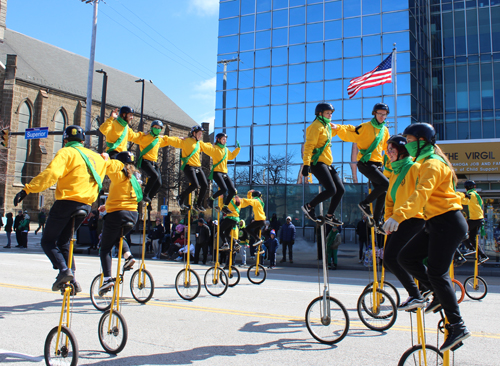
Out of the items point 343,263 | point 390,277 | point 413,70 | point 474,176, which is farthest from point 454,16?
point 390,277

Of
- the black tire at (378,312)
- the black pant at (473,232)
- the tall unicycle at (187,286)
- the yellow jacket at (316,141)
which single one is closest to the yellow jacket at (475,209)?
the black pant at (473,232)

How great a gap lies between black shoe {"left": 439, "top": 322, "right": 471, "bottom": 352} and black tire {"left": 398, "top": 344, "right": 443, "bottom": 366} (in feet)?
0.60

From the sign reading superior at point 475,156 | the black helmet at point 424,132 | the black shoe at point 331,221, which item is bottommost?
the black shoe at point 331,221

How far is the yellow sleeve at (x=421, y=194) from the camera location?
415 cm

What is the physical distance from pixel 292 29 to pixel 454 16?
44.0ft

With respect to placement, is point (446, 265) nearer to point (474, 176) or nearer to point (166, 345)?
point (166, 345)

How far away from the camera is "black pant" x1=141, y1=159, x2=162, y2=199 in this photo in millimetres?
10148

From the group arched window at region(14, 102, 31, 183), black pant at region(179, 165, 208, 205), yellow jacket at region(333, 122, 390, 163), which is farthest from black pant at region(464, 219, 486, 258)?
arched window at region(14, 102, 31, 183)

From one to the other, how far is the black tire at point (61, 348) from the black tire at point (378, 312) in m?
4.42

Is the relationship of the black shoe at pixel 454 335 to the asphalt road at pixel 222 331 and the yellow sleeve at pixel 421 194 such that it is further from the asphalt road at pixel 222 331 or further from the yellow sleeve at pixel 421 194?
the asphalt road at pixel 222 331

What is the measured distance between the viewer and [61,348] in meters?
4.64

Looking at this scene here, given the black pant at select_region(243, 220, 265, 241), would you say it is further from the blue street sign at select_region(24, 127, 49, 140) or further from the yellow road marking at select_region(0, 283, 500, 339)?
the blue street sign at select_region(24, 127, 49, 140)

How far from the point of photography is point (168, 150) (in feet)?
159

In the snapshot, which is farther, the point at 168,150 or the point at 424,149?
the point at 168,150
